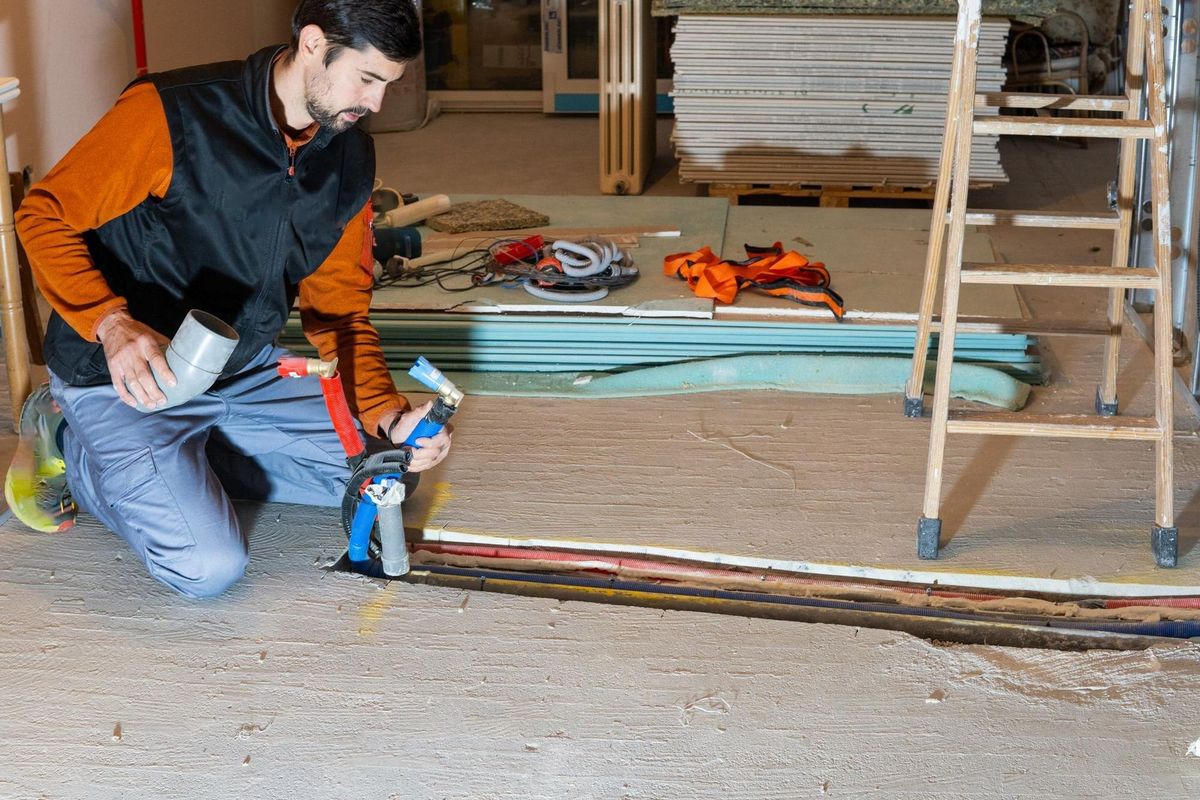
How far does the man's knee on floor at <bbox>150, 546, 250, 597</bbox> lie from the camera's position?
2393 mm

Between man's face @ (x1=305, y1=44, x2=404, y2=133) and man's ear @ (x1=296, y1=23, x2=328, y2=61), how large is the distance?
20mm

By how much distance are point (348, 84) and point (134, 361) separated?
0.62 m

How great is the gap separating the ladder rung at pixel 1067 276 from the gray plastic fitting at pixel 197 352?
1.43 meters

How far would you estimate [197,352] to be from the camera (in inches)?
83.0

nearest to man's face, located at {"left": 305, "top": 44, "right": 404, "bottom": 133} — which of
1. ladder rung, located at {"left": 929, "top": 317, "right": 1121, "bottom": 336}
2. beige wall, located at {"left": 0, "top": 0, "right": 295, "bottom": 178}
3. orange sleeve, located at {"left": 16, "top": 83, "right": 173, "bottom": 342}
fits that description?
orange sleeve, located at {"left": 16, "top": 83, "right": 173, "bottom": 342}

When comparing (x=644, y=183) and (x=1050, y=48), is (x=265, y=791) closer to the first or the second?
(x=644, y=183)

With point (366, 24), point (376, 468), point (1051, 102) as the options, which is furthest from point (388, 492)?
point (1051, 102)

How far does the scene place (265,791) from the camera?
6.31ft

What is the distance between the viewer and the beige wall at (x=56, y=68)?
14.6ft

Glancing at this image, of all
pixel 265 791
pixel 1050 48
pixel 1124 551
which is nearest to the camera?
pixel 265 791

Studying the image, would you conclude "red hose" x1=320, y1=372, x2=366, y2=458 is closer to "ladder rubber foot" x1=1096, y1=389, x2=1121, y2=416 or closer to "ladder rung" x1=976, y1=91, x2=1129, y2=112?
"ladder rung" x1=976, y1=91, x2=1129, y2=112

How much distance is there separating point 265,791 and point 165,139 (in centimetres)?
120

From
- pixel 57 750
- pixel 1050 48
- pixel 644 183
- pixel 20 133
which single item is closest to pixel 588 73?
pixel 644 183

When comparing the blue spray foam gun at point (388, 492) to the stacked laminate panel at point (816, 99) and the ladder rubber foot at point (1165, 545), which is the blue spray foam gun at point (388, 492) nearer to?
the ladder rubber foot at point (1165, 545)
